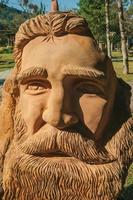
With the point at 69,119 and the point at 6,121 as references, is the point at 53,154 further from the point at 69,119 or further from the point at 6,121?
the point at 6,121

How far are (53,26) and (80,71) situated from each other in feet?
1.18

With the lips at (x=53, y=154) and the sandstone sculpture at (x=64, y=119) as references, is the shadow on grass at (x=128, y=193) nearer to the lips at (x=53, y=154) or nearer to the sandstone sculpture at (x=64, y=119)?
the sandstone sculpture at (x=64, y=119)

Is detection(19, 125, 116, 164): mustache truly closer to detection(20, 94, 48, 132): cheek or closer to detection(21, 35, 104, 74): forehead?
detection(20, 94, 48, 132): cheek

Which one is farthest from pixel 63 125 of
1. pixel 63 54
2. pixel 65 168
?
pixel 63 54

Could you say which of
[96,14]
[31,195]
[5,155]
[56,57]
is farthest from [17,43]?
[96,14]

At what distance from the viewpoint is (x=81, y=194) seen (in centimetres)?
338

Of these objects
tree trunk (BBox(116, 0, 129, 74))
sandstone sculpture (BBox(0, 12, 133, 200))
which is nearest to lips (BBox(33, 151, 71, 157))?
sandstone sculpture (BBox(0, 12, 133, 200))

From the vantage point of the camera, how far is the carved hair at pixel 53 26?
3.23 m

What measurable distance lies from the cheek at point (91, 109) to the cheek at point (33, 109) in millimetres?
255

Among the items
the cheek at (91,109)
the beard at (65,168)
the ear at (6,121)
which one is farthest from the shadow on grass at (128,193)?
the cheek at (91,109)

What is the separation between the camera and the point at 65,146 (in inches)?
128

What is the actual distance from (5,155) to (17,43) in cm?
84

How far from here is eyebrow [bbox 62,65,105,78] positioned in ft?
10.3

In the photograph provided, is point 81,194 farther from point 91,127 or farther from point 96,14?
point 96,14
